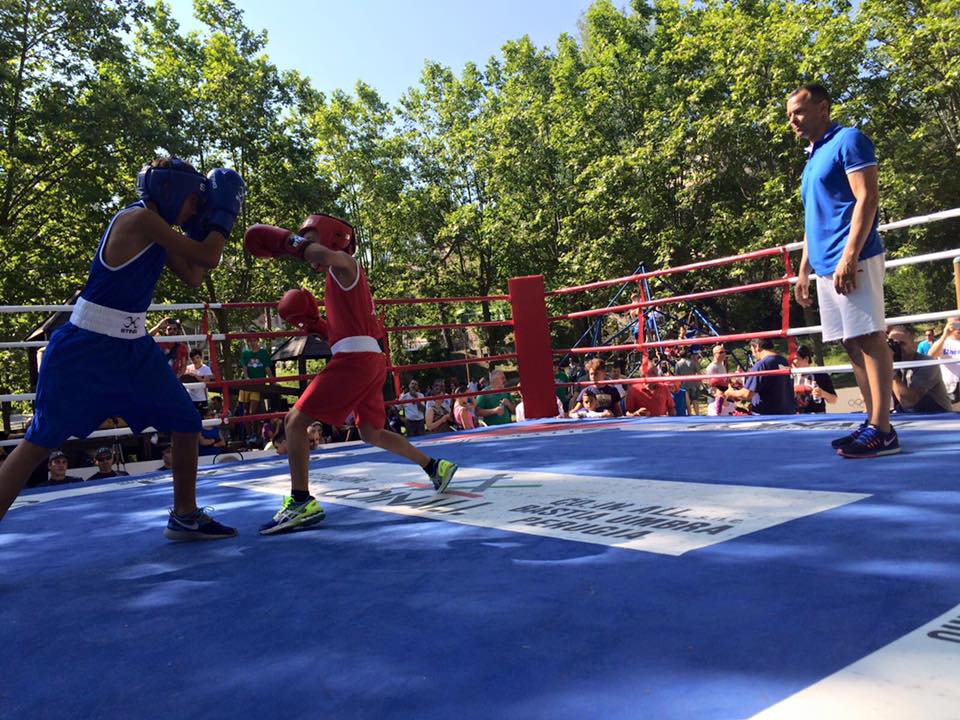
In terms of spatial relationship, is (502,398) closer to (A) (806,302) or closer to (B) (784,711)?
(A) (806,302)

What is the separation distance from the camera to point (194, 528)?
110 inches

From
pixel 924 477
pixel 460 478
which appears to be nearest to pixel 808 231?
pixel 924 477

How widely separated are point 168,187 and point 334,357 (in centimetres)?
95

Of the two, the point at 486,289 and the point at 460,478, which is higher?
the point at 486,289

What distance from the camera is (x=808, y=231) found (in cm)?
330

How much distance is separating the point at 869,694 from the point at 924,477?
68.6 inches

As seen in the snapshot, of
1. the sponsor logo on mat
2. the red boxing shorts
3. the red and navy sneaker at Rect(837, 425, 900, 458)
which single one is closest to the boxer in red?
the red boxing shorts

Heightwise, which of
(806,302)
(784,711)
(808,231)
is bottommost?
(784,711)

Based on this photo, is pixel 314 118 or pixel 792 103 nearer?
pixel 792 103

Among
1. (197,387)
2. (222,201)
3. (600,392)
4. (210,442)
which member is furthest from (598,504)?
(197,387)

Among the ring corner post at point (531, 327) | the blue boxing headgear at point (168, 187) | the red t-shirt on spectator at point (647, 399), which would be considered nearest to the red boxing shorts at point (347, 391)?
the blue boxing headgear at point (168, 187)

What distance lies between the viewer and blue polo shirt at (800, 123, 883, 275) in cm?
306

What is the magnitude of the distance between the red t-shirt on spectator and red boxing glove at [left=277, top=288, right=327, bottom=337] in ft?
14.4

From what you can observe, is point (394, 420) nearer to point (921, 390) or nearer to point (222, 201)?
point (921, 390)
